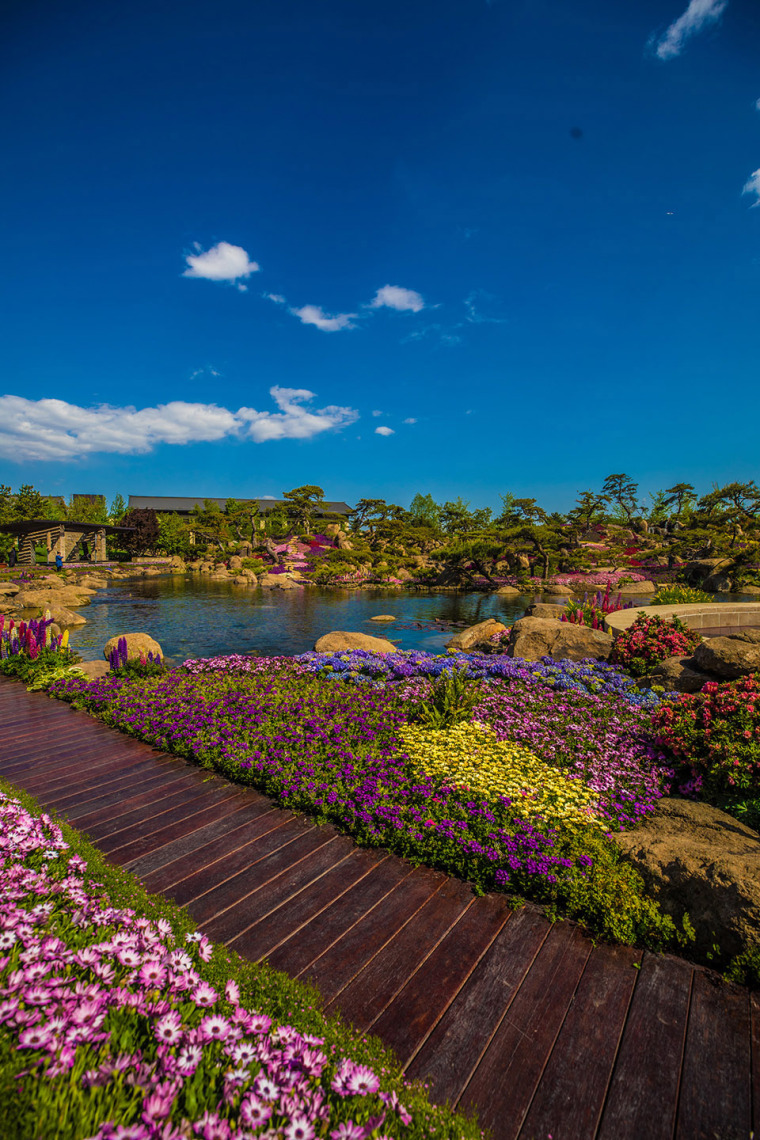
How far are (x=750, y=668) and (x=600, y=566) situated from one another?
3477cm

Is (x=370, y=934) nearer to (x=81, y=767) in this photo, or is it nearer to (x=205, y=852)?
(x=205, y=852)

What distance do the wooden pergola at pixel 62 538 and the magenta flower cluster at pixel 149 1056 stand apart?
4576 cm

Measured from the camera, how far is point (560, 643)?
35.4 ft

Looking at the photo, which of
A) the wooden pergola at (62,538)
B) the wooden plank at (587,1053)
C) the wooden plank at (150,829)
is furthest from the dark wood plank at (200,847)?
the wooden pergola at (62,538)

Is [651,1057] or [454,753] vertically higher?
[454,753]

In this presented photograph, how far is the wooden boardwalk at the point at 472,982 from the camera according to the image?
2154 millimetres

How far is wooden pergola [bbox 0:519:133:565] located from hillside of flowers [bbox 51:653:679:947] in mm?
40669

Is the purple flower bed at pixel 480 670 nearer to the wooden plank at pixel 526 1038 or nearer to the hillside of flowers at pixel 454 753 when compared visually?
the hillside of flowers at pixel 454 753

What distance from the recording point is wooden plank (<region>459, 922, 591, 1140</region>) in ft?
6.91

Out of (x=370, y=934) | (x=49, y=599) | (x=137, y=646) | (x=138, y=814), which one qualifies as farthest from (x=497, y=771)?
(x=49, y=599)

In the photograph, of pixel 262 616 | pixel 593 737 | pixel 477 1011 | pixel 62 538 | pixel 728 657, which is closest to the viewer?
pixel 477 1011

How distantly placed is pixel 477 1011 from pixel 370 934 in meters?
0.77

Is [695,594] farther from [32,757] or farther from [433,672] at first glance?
[32,757]

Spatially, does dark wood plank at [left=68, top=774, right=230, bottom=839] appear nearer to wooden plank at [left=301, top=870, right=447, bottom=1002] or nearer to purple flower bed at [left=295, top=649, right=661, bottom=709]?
wooden plank at [left=301, top=870, right=447, bottom=1002]
